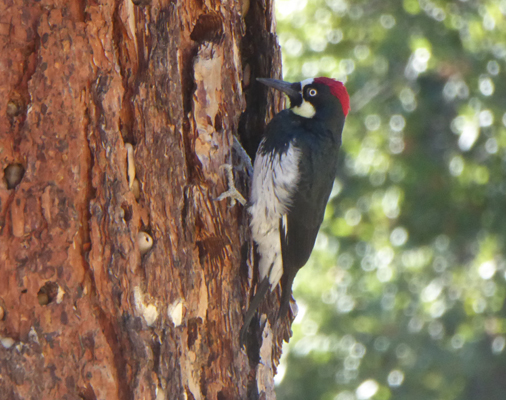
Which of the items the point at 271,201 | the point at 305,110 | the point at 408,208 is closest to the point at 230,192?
the point at 271,201

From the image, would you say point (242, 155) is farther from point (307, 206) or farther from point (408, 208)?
point (408, 208)

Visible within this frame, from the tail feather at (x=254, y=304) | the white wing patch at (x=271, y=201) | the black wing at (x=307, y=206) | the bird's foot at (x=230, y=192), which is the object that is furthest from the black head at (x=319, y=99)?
the tail feather at (x=254, y=304)

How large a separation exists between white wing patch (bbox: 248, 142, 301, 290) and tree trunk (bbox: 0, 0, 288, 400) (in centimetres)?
43

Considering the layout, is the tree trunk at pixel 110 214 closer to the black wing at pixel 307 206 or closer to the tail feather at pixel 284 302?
the tail feather at pixel 284 302

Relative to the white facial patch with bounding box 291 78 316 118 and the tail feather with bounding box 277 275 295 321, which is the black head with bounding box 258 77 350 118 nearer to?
the white facial patch with bounding box 291 78 316 118

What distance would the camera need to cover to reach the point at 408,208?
22.3ft

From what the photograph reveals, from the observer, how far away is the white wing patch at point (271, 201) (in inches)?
115

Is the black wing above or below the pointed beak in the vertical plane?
below

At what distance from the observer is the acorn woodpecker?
9.84 ft

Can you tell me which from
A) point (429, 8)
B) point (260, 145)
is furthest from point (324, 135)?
point (429, 8)

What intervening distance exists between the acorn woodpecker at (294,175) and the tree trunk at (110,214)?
525mm

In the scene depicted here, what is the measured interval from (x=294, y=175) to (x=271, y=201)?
18 cm

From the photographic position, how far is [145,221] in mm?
2199


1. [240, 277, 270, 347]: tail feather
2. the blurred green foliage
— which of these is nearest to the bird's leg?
[240, 277, 270, 347]: tail feather
